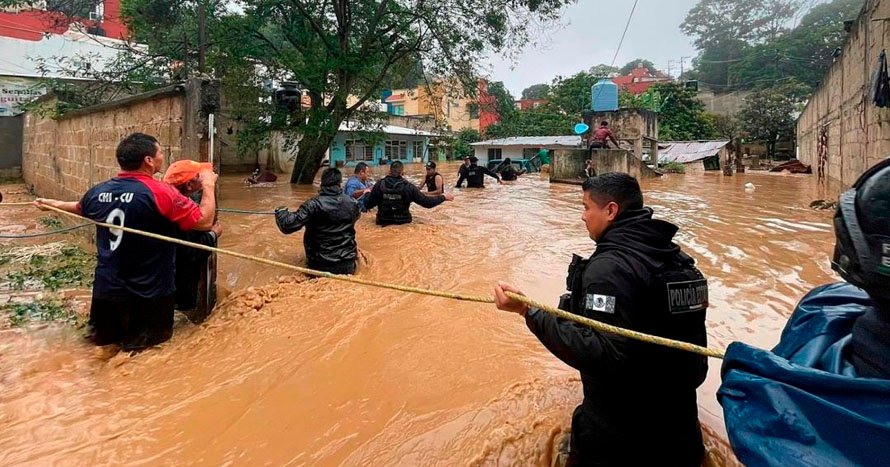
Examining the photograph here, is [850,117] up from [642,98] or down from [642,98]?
down

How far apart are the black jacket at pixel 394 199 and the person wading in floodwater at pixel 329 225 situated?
2.30m

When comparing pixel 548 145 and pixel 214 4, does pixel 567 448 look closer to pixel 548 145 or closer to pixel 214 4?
pixel 214 4

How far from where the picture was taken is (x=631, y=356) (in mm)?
1816

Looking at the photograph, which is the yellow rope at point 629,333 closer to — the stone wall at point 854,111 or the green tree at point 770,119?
the stone wall at point 854,111

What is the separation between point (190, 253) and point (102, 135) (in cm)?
443

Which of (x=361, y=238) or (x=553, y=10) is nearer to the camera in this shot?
(x=361, y=238)

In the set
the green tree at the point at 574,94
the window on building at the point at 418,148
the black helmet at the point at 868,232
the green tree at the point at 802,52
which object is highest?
the green tree at the point at 802,52

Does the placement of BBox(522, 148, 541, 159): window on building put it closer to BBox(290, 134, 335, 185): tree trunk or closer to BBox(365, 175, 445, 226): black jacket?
BBox(290, 134, 335, 185): tree trunk

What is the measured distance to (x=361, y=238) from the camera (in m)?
7.65

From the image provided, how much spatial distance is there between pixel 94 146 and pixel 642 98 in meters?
32.8

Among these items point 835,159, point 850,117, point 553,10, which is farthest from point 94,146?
point 835,159

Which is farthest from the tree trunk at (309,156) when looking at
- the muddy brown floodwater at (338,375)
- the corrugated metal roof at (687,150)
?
the corrugated metal roof at (687,150)

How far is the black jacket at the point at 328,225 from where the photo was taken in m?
5.53

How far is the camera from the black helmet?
102 cm
